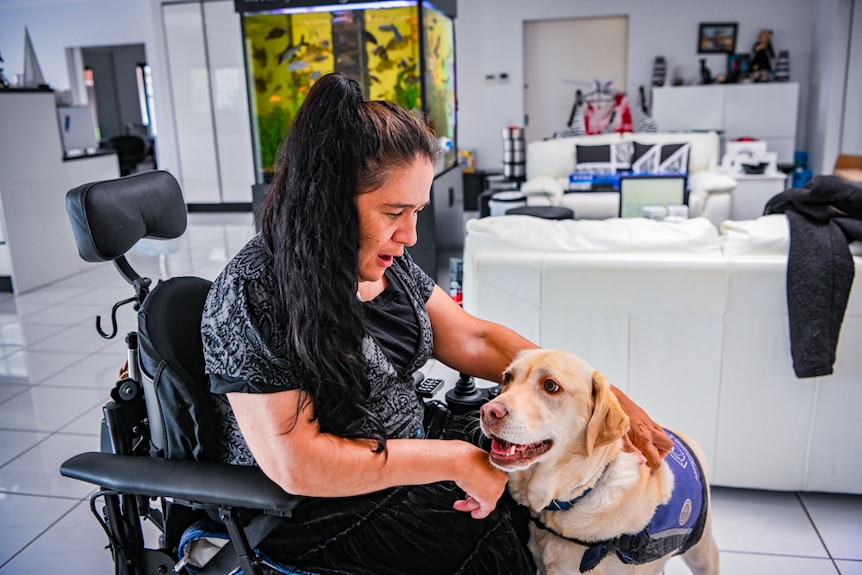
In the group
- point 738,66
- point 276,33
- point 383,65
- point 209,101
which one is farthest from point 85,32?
point 738,66

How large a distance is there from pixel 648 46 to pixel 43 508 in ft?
25.4

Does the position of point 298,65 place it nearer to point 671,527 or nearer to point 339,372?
point 339,372

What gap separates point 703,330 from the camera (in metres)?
2.08

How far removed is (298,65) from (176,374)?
13.4ft

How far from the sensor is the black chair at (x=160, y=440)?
1146 millimetres

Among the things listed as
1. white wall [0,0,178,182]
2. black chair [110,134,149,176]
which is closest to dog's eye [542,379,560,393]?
white wall [0,0,178,182]

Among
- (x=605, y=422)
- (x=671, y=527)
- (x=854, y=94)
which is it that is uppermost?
(x=854, y=94)

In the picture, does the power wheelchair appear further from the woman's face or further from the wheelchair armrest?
the woman's face

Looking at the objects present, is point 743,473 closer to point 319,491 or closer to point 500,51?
point 319,491

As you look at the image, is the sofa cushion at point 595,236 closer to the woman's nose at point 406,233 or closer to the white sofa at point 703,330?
the white sofa at point 703,330

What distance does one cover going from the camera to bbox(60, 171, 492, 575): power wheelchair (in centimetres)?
115

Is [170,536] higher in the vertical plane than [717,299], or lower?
lower

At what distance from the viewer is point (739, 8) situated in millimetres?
7930

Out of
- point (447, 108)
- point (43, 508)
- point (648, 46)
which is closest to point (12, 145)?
point (447, 108)
